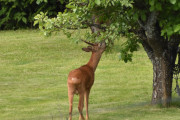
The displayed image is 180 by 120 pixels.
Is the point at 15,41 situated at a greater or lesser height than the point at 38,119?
greater

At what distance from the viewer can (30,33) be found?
83.3 feet

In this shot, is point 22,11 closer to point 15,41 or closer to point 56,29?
point 15,41

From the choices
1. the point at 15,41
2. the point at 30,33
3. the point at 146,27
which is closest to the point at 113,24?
the point at 146,27

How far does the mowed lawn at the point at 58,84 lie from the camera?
433 inches

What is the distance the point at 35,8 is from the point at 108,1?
17897 millimetres

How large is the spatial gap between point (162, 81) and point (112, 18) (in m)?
1.73

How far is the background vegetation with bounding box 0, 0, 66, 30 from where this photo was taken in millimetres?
25503

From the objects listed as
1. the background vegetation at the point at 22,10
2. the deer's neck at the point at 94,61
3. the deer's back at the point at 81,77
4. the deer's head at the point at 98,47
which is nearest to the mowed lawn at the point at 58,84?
the deer's head at the point at 98,47

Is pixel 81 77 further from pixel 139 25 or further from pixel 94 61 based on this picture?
pixel 139 25

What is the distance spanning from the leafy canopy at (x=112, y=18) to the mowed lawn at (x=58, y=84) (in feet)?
2.14

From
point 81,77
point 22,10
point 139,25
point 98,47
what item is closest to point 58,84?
point 139,25

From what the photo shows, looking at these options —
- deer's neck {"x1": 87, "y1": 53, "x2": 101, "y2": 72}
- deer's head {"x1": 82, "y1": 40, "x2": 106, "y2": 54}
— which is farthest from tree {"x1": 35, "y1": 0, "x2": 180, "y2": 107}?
deer's neck {"x1": 87, "y1": 53, "x2": 101, "y2": 72}

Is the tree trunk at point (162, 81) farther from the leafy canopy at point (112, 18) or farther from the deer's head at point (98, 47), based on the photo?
the deer's head at point (98, 47)

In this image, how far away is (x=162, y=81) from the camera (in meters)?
11.2
